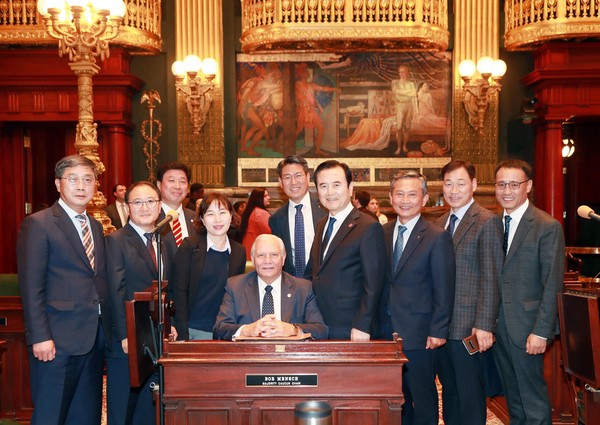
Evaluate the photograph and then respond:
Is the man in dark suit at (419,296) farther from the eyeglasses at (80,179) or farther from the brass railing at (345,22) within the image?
the brass railing at (345,22)

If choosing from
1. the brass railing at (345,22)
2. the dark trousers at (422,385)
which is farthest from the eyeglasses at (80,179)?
the brass railing at (345,22)

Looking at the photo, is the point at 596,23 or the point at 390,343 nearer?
the point at 390,343

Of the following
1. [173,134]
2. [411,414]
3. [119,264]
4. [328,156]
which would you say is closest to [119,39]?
[173,134]

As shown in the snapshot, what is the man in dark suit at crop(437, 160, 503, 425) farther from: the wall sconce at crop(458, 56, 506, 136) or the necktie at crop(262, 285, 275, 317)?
the wall sconce at crop(458, 56, 506, 136)

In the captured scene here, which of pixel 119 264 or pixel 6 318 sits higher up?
pixel 119 264

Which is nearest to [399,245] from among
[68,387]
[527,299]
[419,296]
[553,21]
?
[419,296]

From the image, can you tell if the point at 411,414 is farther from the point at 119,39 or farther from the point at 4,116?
the point at 4,116

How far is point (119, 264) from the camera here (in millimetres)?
4695

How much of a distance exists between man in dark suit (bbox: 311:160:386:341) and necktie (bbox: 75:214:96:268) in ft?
4.23

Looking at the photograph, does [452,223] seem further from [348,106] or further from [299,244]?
[348,106]

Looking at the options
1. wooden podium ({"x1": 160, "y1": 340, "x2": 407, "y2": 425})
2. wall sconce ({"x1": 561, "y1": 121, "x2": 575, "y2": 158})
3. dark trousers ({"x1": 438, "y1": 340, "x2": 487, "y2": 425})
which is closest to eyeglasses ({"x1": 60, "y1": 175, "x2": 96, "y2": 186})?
wooden podium ({"x1": 160, "y1": 340, "x2": 407, "y2": 425})

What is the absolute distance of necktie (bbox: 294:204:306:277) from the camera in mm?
5406

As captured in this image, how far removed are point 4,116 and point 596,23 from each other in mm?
8585

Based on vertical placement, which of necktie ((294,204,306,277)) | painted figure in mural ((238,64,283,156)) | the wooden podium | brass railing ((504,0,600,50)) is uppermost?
brass railing ((504,0,600,50))
